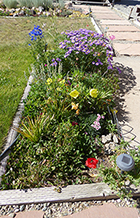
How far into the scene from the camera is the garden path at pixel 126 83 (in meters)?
1.92

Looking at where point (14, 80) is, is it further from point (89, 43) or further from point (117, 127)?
point (117, 127)

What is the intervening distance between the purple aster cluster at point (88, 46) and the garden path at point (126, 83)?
2.86 ft

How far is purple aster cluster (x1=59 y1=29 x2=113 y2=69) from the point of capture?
3318 mm

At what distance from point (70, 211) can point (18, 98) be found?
225 cm

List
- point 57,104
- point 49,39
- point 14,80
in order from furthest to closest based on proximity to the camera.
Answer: point 49,39, point 14,80, point 57,104

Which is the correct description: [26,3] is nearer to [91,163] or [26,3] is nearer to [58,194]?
[91,163]

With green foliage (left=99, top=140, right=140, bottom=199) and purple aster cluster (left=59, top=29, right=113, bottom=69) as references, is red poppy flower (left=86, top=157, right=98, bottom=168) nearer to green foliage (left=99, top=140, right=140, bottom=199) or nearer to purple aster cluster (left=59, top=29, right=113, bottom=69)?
green foliage (left=99, top=140, right=140, bottom=199)

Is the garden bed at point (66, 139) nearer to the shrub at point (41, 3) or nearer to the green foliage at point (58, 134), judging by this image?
the green foliage at point (58, 134)

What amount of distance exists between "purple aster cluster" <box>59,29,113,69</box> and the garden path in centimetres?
87

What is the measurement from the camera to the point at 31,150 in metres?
2.42

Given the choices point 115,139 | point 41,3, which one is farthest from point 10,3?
point 115,139

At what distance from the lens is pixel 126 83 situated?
4.12 meters

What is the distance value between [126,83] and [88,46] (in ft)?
4.57

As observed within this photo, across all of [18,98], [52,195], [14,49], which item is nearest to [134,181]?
[52,195]
